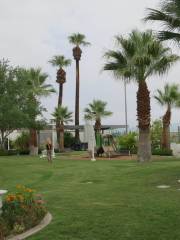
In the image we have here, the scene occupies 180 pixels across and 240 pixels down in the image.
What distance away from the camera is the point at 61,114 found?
174 ft

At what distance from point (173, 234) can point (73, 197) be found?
5273mm

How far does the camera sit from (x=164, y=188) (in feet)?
47.8

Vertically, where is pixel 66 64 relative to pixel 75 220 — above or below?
above

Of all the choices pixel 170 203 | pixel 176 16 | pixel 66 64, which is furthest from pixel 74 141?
pixel 170 203

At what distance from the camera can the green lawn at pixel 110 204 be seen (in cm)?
845

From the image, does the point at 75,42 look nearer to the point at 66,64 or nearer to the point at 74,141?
the point at 66,64

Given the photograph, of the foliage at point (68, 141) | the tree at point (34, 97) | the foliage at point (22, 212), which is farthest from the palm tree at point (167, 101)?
the foliage at point (22, 212)

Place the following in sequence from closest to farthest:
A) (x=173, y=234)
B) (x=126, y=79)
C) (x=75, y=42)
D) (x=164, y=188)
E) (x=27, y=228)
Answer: (x=173, y=234)
(x=27, y=228)
(x=164, y=188)
(x=126, y=79)
(x=75, y=42)

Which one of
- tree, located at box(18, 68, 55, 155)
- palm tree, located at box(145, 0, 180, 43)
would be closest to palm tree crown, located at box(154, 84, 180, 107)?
tree, located at box(18, 68, 55, 155)

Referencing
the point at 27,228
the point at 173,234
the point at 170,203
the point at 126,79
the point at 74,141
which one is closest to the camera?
the point at 173,234

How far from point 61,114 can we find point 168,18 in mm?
37983

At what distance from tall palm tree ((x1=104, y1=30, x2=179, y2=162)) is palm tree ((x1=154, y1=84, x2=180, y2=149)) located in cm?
1311

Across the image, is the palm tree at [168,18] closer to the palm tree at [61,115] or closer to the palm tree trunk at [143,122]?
the palm tree trunk at [143,122]

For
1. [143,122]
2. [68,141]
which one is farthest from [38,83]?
[143,122]
